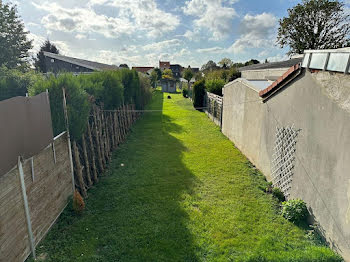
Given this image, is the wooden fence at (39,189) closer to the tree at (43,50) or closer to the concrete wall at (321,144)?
the concrete wall at (321,144)

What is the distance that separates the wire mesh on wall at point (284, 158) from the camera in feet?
17.3

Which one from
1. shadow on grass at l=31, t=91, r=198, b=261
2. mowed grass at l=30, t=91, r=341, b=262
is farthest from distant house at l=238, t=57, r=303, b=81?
shadow on grass at l=31, t=91, r=198, b=261

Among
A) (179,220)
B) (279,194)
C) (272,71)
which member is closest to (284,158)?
(279,194)

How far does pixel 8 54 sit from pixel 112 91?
62.1 feet

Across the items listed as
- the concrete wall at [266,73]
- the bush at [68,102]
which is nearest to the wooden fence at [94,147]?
the bush at [68,102]

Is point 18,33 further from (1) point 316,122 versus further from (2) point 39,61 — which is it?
(1) point 316,122

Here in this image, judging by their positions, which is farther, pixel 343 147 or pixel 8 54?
pixel 8 54

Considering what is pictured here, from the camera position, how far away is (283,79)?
559 cm

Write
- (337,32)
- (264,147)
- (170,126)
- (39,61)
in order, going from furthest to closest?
1. (39,61)
2. (337,32)
3. (170,126)
4. (264,147)

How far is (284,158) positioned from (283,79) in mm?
2078

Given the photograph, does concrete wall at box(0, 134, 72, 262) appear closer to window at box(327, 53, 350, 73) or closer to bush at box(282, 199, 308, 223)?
bush at box(282, 199, 308, 223)

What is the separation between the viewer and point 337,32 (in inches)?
885

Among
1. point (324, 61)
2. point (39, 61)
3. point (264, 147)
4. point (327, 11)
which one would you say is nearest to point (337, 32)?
point (327, 11)

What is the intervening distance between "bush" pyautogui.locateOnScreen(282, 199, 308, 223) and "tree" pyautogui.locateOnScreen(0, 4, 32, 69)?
79.6 ft
